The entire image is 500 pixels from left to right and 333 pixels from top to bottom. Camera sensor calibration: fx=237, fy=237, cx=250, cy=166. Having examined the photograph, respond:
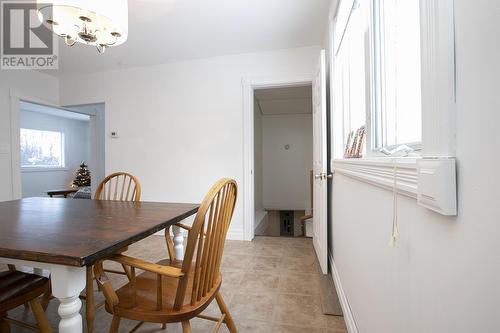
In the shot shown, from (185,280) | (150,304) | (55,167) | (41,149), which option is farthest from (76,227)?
(55,167)

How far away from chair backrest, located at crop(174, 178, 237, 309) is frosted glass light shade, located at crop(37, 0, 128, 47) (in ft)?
4.23

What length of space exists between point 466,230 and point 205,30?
2.93m

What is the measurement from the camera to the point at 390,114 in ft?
3.48

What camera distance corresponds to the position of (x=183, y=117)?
3.42 m

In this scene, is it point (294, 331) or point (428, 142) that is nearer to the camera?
point (428, 142)

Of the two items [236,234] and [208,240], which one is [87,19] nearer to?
[208,240]

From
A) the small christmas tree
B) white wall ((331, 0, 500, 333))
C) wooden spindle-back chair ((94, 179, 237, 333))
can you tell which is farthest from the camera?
the small christmas tree

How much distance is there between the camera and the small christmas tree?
7.06 meters

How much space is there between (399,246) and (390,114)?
1.97 feet

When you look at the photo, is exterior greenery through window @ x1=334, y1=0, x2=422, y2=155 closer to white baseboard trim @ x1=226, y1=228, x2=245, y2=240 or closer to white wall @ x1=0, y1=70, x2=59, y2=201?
white baseboard trim @ x1=226, y1=228, x2=245, y2=240

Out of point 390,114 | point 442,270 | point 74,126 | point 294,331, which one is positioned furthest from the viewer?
point 74,126

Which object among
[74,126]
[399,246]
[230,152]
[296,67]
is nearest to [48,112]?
Answer: [74,126]

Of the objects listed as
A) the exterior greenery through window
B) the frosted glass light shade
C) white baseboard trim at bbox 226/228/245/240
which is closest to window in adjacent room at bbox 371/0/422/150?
the exterior greenery through window

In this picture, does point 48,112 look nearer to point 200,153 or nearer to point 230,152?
point 200,153
